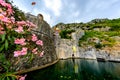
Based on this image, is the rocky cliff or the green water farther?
the rocky cliff

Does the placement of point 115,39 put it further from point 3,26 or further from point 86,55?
point 3,26

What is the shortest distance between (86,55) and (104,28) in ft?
103

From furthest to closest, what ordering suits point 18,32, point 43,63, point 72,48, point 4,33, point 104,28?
point 104,28 → point 72,48 → point 43,63 → point 18,32 → point 4,33

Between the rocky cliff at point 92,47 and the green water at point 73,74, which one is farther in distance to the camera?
the rocky cliff at point 92,47

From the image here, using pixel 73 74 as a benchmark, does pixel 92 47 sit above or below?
above

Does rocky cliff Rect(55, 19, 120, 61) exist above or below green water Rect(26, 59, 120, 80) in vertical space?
above

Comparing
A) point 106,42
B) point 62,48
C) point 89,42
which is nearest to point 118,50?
point 106,42

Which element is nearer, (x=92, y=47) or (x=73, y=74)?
(x=73, y=74)

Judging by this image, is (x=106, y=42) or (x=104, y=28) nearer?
(x=106, y=42)

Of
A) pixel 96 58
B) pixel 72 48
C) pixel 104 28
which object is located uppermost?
pixel 104 28

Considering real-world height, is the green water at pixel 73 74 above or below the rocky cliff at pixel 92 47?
below

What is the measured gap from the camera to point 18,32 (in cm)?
362

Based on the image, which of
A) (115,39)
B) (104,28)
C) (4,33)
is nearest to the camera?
(4,33)

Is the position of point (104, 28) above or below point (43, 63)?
above
